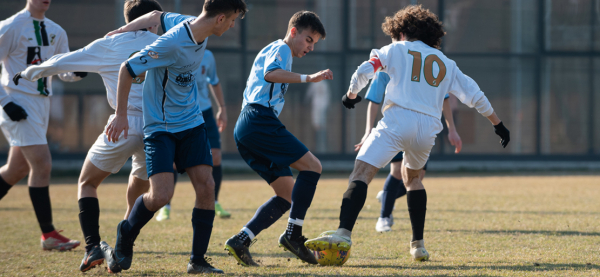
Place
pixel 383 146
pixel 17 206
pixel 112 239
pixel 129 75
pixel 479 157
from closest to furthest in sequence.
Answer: pixel 129 75 → pixel 383 146 → pixel 112 239 → pixel 17 206 → pixel 479 157

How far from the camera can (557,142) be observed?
48.8ft

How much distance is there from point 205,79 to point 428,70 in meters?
3.73

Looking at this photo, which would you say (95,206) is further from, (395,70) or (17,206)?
(17,206)

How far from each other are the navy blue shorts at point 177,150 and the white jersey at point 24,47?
179 centimetres

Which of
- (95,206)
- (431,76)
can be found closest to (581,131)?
(431,76)

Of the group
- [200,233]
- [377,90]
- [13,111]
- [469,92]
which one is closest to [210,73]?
[377,90]

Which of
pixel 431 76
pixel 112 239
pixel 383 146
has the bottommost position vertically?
pixel 112 239

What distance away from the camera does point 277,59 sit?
3631mm

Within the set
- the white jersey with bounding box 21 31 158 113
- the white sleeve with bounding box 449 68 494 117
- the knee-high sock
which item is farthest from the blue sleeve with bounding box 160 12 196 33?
the white sleeve with bounding box 449 68 494 117

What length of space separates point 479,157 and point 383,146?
38.0 feet

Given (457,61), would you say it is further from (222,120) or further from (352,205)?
(352,205)

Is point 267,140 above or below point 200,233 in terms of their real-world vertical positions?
above

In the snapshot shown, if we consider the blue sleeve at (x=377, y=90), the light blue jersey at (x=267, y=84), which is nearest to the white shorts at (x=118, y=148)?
the light blue jersey at (x=267, y=84)

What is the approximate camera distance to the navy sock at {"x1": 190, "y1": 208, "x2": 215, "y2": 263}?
3.51 metres
